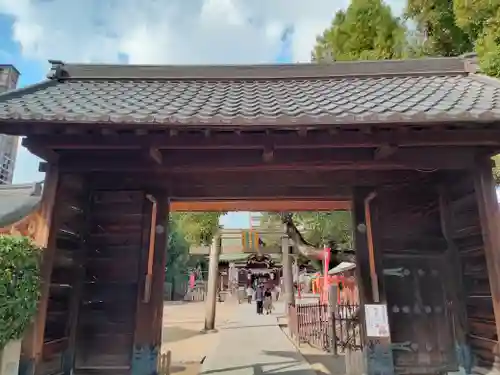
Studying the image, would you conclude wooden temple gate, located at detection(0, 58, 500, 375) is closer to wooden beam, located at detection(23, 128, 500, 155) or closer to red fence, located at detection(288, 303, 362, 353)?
wooden beam, located at detection(23, 128, 500, 155)

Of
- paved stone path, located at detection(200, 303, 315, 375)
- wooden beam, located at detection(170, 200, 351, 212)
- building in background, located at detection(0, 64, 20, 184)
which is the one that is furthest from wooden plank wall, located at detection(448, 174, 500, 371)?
building in background, located at detection(0, 64, 20, 184)

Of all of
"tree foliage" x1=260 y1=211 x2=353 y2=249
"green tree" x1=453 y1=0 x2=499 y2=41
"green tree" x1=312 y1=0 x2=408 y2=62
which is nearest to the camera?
"green tree" x1=453 y1=0 x2=499 y2=41

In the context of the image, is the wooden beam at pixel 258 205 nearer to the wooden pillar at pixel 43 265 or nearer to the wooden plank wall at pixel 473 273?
the wooden plank wall at pixel 473 273

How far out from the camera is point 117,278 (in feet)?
14.3

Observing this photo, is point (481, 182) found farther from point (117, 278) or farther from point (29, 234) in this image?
point (29, 234)

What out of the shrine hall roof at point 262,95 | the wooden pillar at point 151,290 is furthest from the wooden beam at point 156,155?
the wooden pillar at point 151,290

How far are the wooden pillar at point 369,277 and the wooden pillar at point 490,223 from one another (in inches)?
41.6

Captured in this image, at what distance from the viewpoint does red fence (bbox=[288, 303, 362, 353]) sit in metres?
8.89

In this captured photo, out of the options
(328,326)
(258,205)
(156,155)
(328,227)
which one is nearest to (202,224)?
(328,227)

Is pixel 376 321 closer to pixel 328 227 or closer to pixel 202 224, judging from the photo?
pixel 328 227

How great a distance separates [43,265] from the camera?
3648mm

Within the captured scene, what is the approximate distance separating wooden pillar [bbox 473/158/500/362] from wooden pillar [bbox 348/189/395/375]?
1058mm

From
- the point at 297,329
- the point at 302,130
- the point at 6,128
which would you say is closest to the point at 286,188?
the point at 302,130

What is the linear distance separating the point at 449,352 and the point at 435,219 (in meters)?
1.53
